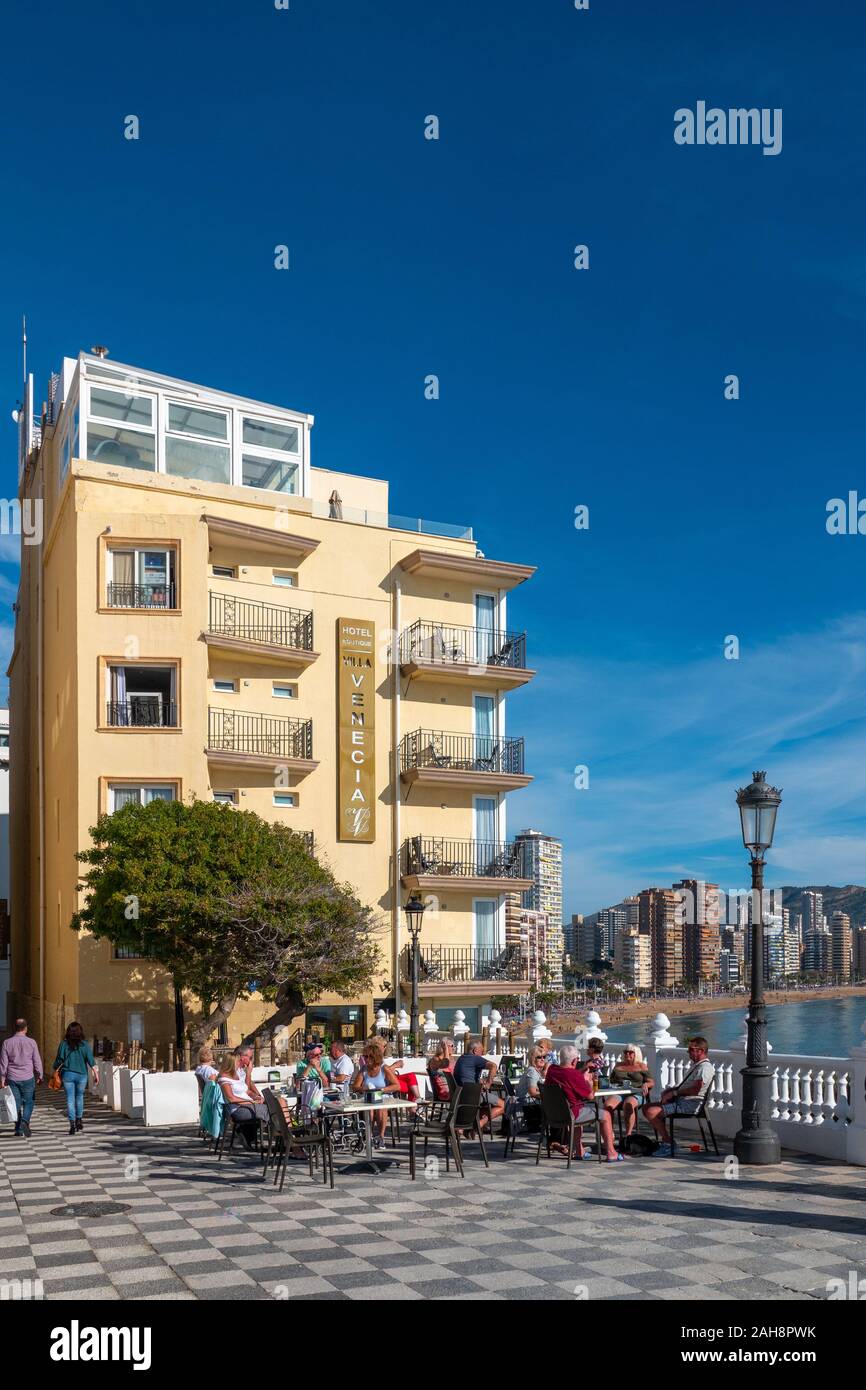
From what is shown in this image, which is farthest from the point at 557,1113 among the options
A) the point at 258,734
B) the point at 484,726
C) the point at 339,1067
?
the point at 484,726

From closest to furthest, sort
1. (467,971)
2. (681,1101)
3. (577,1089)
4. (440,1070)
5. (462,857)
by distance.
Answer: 1. (577,1089)
2. (681,1101)
3. (440,1070)
4. (467,971)
5. (462,857)

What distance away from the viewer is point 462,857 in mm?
38906

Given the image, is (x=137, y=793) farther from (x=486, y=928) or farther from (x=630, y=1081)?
(x=630, y=1081)

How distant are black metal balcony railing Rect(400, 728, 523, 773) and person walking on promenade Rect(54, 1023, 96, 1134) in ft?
61.9

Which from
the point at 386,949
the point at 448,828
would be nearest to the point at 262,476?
the point at 448,828

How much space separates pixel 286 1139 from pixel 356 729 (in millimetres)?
24729

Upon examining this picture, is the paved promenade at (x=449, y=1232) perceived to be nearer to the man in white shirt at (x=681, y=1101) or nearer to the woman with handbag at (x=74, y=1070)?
the man in white shirt at (x=681, y=1101)

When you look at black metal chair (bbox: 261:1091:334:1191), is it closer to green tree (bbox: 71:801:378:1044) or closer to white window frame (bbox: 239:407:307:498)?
green tree (bbox: 71:801:378:1044)

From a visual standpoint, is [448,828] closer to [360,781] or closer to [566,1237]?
[360,781]

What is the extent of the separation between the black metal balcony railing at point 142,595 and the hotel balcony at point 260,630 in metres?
1.77

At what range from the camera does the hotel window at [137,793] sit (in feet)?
103

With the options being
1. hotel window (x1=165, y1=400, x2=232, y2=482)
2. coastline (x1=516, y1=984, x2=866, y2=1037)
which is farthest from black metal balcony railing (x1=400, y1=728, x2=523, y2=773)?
coastline (x1=516, y1=984, x2=866, y2=1037)
